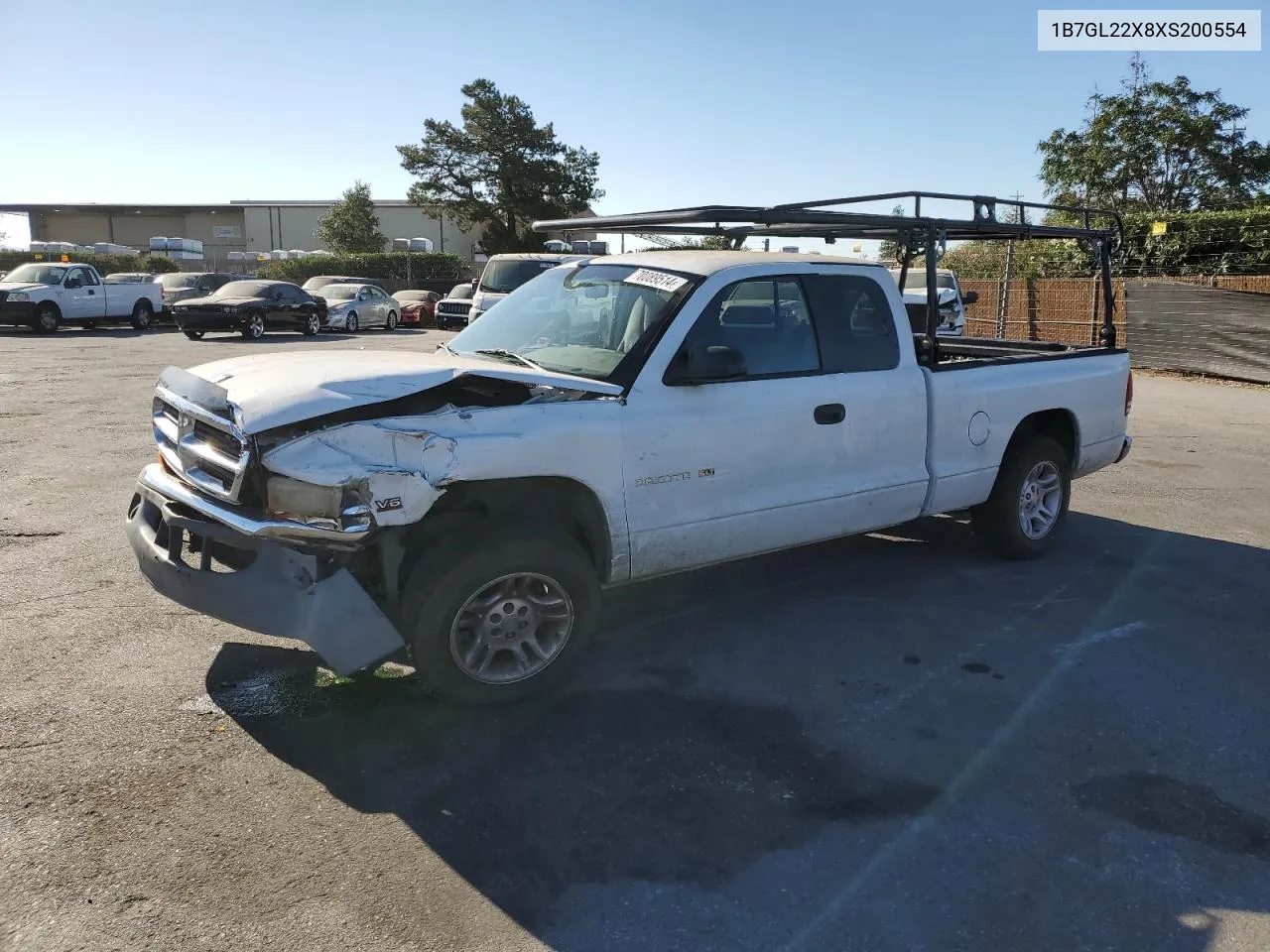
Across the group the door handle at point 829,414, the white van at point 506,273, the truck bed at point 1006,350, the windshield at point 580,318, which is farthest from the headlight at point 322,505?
the white van at point 506,273

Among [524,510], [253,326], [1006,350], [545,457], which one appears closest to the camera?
[545,457]

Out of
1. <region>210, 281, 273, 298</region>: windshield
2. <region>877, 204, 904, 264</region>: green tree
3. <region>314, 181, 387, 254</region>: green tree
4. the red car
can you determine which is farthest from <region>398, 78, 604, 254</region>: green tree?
<region>877, 204, 904, 264</region>: green tree

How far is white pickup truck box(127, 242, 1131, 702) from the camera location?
3604mm

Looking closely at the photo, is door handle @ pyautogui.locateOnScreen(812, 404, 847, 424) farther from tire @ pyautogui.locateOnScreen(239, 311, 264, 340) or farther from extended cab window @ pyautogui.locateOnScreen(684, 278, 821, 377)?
tire @ pyautogui.locateOnScreen(239, 311, 264, 340)

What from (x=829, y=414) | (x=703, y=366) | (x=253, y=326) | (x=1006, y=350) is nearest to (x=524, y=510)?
(x=703, y=366)

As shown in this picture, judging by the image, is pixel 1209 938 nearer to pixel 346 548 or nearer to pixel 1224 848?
pixel 1224 848

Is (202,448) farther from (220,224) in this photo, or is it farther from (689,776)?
(220,224)

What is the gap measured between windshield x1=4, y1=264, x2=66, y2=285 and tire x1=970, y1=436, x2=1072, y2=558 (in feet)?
81.4

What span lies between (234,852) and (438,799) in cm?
65

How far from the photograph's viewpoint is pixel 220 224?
69.9 meters

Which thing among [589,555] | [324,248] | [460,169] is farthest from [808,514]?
[324,248]

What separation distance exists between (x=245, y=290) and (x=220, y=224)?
52.0 meters

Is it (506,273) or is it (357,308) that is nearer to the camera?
(506,273)

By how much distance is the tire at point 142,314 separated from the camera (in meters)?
26.4
